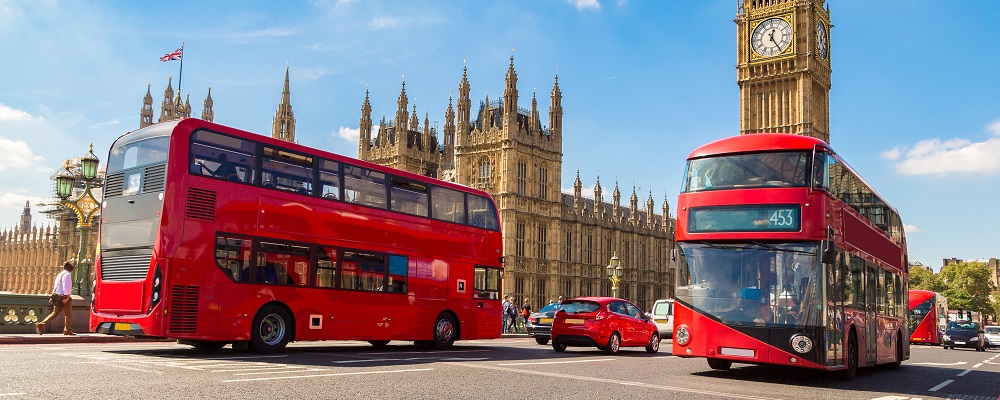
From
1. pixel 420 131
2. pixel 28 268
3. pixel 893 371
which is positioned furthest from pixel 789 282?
pixel 28 268

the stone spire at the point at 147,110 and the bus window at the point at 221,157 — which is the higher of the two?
the stone spire at the point at 147,110

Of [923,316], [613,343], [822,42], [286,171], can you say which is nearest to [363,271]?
[286,171]

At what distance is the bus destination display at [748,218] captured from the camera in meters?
12.2

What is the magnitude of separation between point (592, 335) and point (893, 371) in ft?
20.3

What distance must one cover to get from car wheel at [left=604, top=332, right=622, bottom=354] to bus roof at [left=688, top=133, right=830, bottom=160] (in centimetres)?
677

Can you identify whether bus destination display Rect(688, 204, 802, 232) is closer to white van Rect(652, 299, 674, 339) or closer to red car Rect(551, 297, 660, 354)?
red car Rect(551, 297, 660, 354)

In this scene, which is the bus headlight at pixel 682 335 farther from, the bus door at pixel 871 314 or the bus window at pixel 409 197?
the bus window at pixel 409 197

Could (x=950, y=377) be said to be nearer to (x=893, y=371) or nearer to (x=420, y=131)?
→ (x=893, y=371)

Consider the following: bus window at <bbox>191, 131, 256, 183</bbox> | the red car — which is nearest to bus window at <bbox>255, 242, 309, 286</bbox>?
bus window at <bbox>191, 131, 256, 183</bbox>

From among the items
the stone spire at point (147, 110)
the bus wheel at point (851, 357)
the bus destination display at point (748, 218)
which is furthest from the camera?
the stone spire at point (147, 110)

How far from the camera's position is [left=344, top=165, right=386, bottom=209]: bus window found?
16.1 metres

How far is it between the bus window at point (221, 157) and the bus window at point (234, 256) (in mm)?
1055

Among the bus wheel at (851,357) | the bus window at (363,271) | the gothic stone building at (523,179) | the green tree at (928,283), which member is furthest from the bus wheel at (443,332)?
the green tree at (928,283)

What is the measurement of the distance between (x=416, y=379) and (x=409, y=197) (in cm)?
763
